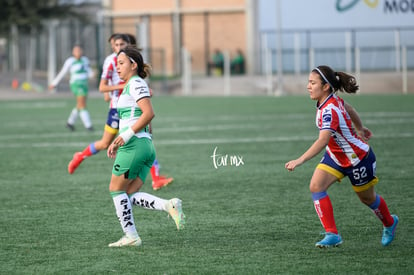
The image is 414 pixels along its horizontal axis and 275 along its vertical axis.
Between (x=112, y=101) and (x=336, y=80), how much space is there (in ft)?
17.2

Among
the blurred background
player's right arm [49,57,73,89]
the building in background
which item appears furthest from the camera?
the building in background

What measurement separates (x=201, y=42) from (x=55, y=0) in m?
10.6

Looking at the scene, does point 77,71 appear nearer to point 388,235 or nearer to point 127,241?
point 127,241

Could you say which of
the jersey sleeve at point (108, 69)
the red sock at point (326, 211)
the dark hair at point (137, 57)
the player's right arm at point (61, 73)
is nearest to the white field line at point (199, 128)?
the player's right arm at point (61, 73)

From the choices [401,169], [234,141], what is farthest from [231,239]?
[234,141]

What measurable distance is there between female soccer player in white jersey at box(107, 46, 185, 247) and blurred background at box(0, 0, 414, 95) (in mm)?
29192

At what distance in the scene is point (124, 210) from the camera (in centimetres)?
731

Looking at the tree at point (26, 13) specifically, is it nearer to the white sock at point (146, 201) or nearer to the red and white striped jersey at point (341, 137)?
the white sock at point (146, 201)

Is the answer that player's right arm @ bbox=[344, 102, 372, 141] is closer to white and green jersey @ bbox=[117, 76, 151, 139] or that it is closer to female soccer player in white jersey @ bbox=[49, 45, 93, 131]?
white and green jersey @ bbox=[117, 76, 151, 139]

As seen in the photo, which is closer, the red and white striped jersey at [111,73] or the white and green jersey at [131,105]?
the white and green jersey at [131,105]

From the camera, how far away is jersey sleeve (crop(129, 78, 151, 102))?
7.25 metres

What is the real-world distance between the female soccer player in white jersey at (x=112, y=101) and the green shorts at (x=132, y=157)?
3.61 meters

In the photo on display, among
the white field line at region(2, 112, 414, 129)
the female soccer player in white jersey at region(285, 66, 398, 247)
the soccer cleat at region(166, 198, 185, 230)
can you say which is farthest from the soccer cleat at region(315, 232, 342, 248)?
the white field line at region(2, 112, 414, 129)

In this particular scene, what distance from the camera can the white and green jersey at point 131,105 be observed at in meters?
7.31
